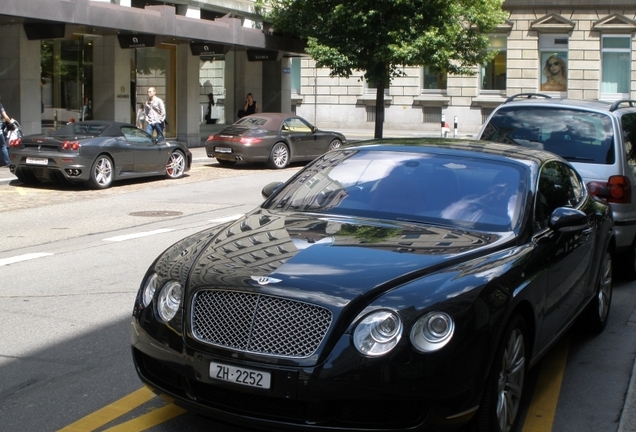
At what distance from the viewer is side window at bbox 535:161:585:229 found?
5.59 meters

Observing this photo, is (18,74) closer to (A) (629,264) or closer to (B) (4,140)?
(B) (4,140)

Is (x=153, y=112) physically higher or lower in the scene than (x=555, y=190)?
higher

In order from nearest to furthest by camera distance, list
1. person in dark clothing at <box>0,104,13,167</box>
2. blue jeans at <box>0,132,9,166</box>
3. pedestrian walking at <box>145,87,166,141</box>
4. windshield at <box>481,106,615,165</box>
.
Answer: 1. windshield at <box>481,106,615,165</box>
2. person in dark clothing at <box>0,104,13,167</box>
3. blue jeans at <box>0,132,9,166</box>
4. pedestrian walking at <box>145,87,166,141</box>

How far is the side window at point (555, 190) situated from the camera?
559 cm

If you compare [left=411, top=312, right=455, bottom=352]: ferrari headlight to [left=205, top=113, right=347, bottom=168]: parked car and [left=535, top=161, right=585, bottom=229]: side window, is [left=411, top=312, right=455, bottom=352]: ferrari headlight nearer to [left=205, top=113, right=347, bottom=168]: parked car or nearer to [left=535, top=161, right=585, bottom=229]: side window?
[left=535, top=161, right=585, bottom=229]: side window

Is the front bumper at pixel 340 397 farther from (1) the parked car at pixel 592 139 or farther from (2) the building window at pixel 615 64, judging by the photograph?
(2) the building window at pixel 615 64

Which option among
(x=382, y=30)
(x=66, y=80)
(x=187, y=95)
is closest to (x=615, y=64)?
(x=382, y=30)

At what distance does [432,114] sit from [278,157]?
23.1 meters

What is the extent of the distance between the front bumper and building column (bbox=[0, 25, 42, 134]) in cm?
2108

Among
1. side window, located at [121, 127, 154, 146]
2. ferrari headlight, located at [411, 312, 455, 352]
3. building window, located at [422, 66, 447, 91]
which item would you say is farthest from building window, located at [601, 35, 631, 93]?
ferrari headlight, located at [411, 312, 455, 352]

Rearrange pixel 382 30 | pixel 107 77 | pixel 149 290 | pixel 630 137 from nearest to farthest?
pixel 149 290 → pixel 630 137 → pixel 107 77 → pixel 382 30

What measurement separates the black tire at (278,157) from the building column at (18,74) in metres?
6.63

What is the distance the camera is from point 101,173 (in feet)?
58.8

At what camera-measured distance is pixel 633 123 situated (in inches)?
380
